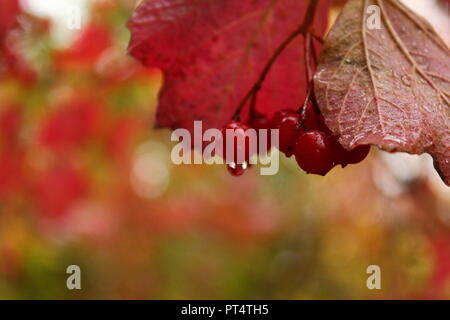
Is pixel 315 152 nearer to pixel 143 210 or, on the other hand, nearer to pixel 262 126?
pixel 262 126

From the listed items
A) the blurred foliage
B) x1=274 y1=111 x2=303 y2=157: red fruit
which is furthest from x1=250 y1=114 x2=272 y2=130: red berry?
the blurred foliage

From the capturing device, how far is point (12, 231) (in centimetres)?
383

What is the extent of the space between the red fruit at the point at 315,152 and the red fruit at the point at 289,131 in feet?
0.18

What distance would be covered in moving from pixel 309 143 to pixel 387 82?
157 millimetres

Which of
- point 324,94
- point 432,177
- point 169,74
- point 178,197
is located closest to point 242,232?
point 178,197

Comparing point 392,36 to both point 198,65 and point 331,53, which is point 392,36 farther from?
point 198,65

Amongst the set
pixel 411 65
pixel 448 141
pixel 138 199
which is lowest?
pixel 448 141

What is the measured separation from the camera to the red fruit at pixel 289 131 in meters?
1.04

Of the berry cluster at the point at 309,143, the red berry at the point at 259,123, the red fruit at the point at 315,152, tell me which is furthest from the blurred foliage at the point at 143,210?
the red fruit at the point at 315,152

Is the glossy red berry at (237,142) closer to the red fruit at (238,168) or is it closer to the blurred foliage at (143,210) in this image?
the red fruit at (238,168)

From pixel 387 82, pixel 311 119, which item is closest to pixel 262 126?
pixel 311 119

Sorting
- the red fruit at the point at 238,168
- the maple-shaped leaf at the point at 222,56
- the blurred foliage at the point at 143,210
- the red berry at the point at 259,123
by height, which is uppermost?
the blurred foliage at the point at 143,210

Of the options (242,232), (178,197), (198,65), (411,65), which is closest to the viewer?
(411,65)
